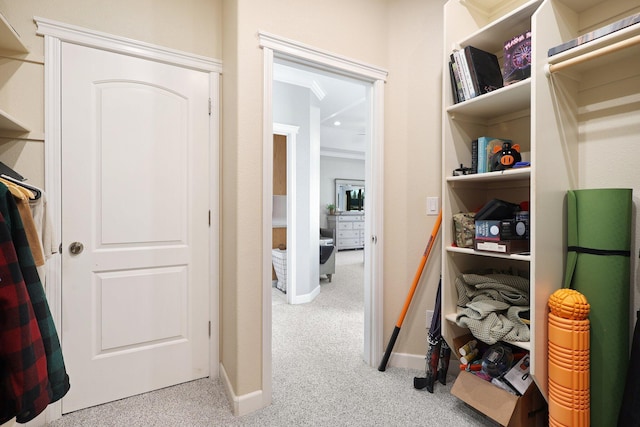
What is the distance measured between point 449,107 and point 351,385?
180 centimetres

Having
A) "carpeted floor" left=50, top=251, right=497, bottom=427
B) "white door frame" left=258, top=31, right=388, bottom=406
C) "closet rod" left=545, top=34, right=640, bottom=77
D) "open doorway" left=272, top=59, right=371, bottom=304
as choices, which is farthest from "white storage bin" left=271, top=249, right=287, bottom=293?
"closet rod" left=545, top=34, right=640, bottom=77

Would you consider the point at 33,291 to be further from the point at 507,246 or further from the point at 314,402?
the point at 507,246

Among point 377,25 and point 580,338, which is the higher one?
point 377,25

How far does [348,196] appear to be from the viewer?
8312 millimetres

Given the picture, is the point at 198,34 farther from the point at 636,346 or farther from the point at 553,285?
the point at 636,346

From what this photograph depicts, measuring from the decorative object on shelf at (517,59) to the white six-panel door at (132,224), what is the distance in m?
1.75

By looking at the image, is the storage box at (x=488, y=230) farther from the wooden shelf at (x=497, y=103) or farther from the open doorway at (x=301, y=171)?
the open doorway at (x=301, y=171)

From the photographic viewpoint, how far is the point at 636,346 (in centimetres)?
111

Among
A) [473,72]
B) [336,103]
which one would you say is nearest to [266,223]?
[473,72]

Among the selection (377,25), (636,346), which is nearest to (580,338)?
(636,346)

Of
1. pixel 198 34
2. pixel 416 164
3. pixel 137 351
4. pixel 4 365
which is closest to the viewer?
pixel 4 365

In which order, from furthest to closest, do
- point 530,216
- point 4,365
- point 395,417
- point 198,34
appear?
point 198,34, point 395,417, point 530,216, point 4,365

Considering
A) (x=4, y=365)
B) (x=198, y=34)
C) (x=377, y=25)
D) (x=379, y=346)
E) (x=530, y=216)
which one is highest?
(x=377, y=25)

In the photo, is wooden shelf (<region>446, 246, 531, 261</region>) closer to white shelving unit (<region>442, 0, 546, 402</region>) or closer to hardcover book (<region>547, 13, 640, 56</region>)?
white shelving unit (<region>442, 0, 546, 402</region>)
